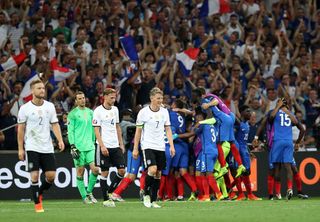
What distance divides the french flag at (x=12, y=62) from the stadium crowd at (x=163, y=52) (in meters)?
0.20

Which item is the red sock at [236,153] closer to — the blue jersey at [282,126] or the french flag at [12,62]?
the blue jersey at [282,126]

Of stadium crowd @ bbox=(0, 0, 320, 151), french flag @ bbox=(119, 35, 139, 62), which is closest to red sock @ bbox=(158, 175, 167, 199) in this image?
stadium crowd @ bbox=(0, 0, 320, 151)

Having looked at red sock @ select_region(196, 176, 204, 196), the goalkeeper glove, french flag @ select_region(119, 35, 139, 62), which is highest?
french flag @ select_region(119, 35, 139, 62)

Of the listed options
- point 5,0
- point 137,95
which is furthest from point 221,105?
point 5,0

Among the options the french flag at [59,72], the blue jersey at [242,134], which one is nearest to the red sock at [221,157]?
the blue jersey at [242,134]

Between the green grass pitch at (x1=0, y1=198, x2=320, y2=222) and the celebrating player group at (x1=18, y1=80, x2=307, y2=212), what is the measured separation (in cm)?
116

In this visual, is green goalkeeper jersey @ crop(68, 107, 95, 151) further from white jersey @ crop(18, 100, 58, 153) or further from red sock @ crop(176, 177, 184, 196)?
white jersey @ crop(18, 100, 58, 153)

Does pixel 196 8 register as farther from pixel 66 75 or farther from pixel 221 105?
pixel 221 105

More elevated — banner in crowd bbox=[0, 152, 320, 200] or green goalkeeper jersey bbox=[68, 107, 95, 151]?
green goalkeeper jersey bbox=[68, 107, 95, 151]

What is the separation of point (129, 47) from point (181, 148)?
13.7ft

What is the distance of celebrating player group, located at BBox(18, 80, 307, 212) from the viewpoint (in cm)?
2138

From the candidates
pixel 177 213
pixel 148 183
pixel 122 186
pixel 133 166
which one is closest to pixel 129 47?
pixel 133 166

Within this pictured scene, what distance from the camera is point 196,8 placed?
109 feet

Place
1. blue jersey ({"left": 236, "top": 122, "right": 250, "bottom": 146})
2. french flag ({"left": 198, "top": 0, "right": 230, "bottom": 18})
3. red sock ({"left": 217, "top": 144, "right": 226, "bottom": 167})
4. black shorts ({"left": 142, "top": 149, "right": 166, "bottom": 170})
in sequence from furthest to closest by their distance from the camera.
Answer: french flag ({"left": 198, "top": 0, "right": 230, "bottom": 18}) → blue jersey ({"left": 236, "top": 122, "right": 250, "bottom": 146}) → red sock ({"left": 217, "top": 144, "right": 226, "bottom": 167}) → black shorts ({"left": 142, "top": 149, "right": 166, "bottom": 170})
